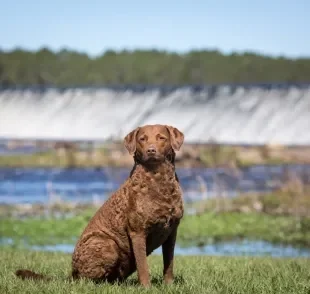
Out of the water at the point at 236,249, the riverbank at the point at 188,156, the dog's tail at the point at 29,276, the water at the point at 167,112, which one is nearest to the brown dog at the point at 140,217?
the dog's tail at the point at 29,276

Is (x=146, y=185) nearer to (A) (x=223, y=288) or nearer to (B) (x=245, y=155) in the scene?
(A) (x=223, y=288)

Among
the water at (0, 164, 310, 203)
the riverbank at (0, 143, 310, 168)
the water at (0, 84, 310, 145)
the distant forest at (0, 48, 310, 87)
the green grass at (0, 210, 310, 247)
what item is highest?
the distant forest at (0, 48, 310, 87)

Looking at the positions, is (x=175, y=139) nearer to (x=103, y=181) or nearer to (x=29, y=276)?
(x=29, y=276)

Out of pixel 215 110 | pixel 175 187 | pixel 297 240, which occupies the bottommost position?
pixel 297 240

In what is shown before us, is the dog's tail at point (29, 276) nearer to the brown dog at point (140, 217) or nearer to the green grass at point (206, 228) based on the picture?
the brown dog at point (140, 217)

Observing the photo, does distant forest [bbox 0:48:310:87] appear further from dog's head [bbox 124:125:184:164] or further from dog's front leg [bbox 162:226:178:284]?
dog's head [bbox 124:125:184:164]

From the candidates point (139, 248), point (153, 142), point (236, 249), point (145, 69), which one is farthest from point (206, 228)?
point (145, 69)

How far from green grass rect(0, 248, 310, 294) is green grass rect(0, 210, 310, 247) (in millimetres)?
10639

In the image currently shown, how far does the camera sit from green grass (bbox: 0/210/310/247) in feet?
71.5

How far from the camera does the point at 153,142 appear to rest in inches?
299

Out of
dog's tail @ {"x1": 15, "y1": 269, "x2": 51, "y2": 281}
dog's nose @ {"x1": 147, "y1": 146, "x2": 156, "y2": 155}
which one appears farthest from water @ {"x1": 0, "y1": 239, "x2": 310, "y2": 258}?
dog's nose @ {"x1": 147, "y1": 146, "x2": 156, "y2": 155}

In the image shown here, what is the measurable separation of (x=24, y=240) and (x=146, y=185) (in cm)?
1418

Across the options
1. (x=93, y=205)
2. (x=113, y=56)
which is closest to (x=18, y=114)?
(x=93, y=205)

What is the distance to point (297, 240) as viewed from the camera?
2153 centimetres
